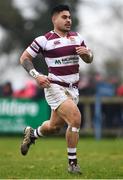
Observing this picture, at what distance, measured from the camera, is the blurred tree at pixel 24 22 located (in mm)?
38531

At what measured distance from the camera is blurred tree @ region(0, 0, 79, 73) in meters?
38.5

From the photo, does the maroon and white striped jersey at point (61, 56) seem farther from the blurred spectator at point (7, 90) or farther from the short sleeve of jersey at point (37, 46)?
the blurred spectator at point (7, 90)

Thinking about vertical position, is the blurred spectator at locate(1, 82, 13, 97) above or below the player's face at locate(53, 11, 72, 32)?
above

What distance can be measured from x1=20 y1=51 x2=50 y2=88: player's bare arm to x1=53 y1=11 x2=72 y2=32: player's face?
65cm

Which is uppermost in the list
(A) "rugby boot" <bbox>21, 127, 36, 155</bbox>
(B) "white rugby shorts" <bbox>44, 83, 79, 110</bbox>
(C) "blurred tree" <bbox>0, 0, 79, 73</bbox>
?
(C) "blurred tree" <bbox>0, 0, 79, 73</bbox>

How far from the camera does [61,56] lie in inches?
472

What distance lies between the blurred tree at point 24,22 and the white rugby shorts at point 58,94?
24855 millimetres

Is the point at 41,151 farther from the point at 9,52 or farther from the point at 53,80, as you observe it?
the point at 9,52

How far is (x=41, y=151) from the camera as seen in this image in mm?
17828

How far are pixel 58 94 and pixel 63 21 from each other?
3.76 feet

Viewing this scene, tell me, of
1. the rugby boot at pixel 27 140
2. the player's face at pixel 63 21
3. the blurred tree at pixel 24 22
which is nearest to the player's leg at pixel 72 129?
the player's face at pixel 63 21

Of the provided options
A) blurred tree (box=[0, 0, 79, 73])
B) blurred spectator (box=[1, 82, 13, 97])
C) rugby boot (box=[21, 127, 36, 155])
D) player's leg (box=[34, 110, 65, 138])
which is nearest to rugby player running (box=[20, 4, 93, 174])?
player's leg (box=[34, 110, 65, 138])

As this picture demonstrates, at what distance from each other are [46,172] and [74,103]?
113cm

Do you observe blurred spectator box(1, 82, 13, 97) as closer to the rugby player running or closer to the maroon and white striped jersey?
the rugby player running
